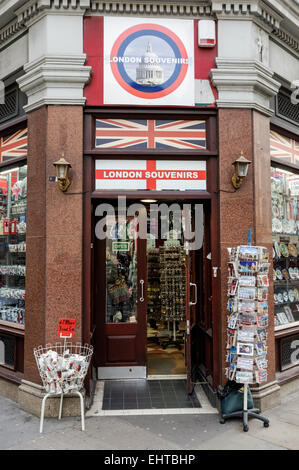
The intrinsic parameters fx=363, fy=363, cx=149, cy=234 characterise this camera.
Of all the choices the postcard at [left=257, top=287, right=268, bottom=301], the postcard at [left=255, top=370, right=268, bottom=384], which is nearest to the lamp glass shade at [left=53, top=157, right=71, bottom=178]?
the postcard at [left=257, top=287, right=268, bottom=301]

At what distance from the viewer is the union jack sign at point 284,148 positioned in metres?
6.15

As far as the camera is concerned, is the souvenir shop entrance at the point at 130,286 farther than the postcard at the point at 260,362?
Yes

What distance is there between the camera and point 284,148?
6449 mm

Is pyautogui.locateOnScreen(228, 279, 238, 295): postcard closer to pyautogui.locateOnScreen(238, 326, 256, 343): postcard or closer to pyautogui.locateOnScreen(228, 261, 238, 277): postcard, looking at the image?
pyautogui.locateOnScreen(228, 261, 238, 277): postcard

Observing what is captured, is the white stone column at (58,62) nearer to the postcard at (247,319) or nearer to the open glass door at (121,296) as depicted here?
the open glass door at (121,296)

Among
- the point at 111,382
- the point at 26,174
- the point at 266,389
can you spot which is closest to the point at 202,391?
the point at 266,389

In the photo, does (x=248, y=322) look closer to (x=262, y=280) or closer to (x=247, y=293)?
(x=247, y=293)

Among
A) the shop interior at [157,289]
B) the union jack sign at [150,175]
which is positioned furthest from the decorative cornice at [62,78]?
the shop interior at [157,289]

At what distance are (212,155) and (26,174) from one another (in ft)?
9.57

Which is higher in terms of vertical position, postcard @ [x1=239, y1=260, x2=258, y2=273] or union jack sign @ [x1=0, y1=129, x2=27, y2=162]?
union jack sign @ [x1=0, y1=129, x2=27, y2=162]

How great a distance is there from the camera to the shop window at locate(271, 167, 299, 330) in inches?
245

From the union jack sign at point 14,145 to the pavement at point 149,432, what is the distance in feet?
13.0

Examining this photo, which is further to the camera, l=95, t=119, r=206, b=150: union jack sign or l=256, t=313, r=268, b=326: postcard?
l=95, t=119, r=206, b=150: union jack sign

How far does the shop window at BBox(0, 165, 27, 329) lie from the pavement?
1.57 metres
